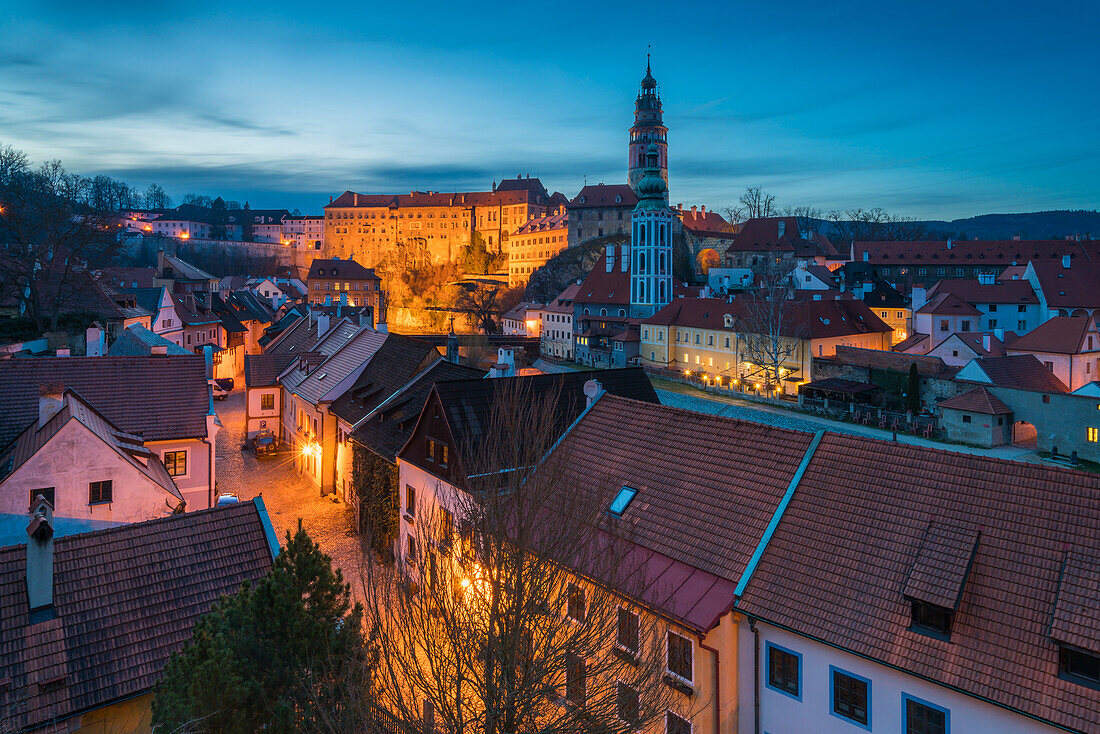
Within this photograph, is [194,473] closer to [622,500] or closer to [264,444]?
[264,444]

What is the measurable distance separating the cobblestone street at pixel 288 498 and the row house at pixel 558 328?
4663cm

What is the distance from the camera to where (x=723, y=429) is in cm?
1298

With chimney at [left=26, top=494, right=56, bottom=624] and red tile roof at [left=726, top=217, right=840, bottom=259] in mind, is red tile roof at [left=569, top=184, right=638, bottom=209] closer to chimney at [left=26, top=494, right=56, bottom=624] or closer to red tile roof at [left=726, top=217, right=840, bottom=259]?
red tile roof at [left=726, top=217, right=840, bottom=259]

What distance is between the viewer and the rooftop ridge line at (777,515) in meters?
10.2

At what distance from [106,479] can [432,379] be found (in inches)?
386

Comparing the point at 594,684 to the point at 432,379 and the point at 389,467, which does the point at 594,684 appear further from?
the point at 432,379

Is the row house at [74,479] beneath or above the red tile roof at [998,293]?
beneath

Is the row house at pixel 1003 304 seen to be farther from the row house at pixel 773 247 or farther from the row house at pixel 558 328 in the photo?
the row house at pixel 558 328

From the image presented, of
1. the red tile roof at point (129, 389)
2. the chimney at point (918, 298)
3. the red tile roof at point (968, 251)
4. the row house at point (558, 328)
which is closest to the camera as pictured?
the red tile roof at point (129, 389)

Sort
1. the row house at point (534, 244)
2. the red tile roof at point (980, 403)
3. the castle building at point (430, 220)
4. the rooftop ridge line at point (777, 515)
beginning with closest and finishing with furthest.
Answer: the rooftop ridge line at point (777, 515), the red tile roof at point (980, 403), the row house at point (534, 244), the castle building at point (430, 220)

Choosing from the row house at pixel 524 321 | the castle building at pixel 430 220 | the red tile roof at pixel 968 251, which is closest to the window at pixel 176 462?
the row house at pixel 524 321

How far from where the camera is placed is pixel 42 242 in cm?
3362

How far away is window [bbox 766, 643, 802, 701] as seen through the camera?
31.1 feet

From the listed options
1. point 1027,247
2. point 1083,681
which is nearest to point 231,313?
point 1083,681
